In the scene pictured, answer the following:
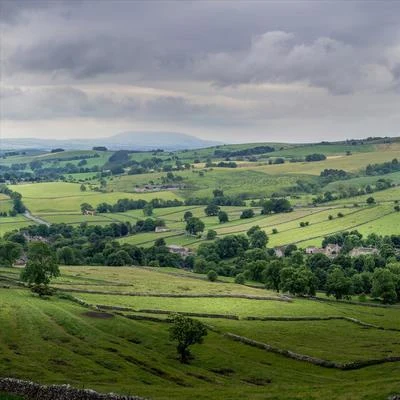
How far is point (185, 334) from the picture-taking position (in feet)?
290

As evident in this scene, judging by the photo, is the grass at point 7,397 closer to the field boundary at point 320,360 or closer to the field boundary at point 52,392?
the field boundary at point 52,392

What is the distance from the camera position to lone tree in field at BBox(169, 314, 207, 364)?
289ft

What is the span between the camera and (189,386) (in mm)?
71812

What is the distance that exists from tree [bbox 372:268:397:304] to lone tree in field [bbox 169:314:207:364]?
84.2 m

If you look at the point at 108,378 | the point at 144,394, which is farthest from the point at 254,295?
the point at 144,394

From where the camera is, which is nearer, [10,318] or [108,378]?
[108,378]

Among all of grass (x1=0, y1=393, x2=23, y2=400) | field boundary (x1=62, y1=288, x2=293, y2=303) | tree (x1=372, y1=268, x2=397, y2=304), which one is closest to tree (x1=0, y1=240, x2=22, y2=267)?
field boundary (x1=62, y1=288, x2=293, y2=303)

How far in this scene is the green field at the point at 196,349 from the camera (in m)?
Result: 65.3

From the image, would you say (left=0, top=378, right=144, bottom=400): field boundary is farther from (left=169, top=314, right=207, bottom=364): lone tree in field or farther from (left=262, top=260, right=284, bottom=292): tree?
(left=262, top=260, right=284, bottom=292): tree

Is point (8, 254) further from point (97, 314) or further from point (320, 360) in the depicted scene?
point (320, 360)

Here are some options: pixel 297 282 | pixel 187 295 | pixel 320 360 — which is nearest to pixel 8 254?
pixel 187 295

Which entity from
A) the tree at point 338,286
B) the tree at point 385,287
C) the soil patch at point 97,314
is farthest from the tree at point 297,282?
the soil patch at point 97,314

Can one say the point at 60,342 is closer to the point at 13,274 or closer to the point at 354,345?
the point at 354,345

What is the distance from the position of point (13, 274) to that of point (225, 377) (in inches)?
3676
